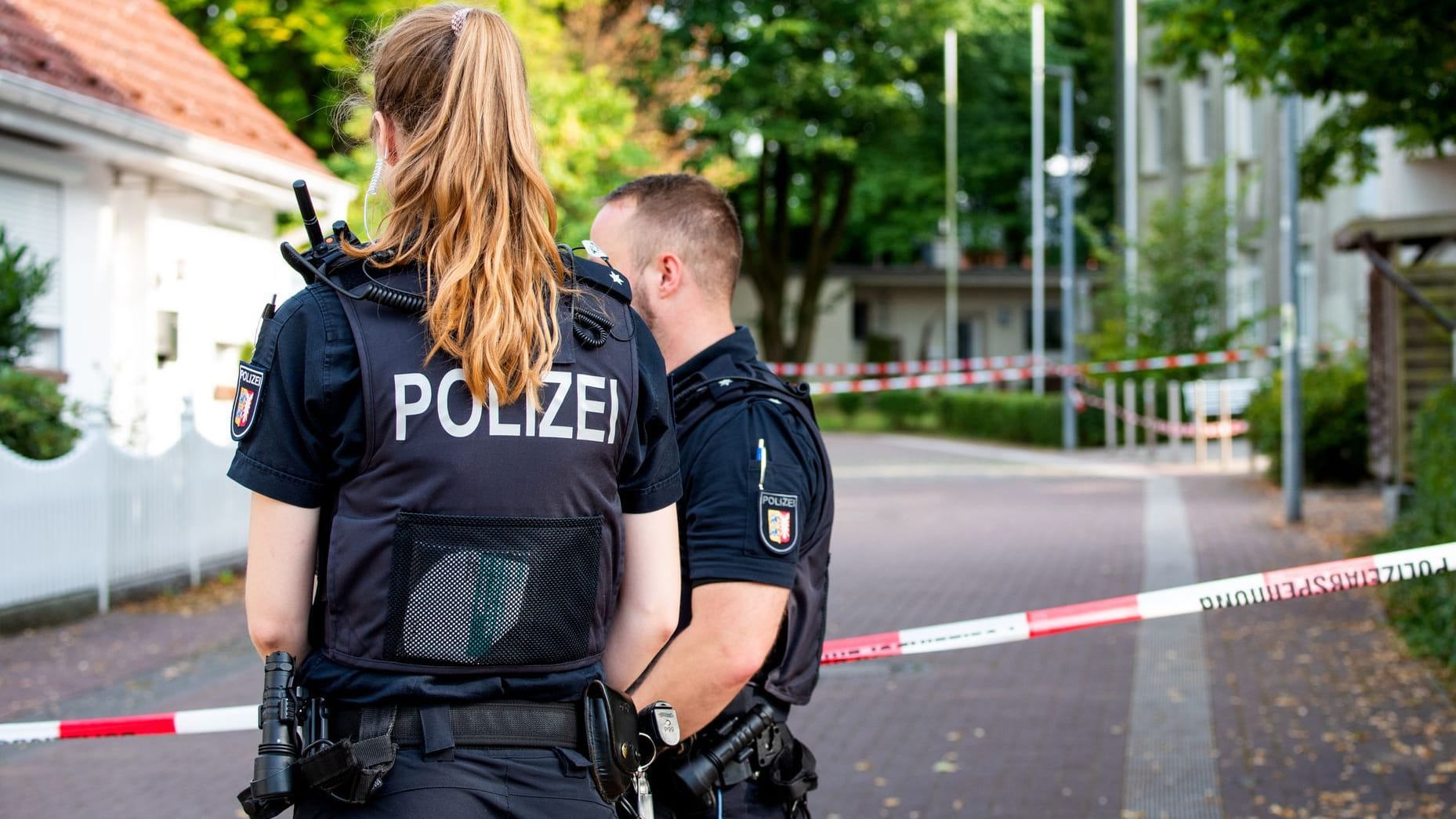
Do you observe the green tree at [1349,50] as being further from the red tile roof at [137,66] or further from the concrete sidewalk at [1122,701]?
the red tile roof at [137,66]

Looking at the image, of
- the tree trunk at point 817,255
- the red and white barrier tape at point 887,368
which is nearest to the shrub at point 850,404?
the red and white barrier tape at point 887,368

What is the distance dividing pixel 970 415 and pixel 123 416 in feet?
71.7

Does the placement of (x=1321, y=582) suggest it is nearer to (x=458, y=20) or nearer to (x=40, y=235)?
Answer: (x=458, y=20)

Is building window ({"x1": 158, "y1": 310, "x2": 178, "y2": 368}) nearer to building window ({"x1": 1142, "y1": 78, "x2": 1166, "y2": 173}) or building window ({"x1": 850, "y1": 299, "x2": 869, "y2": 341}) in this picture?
building window ({"x1": 1142, "y1": 78, "x2": 1166, "y2": 173})

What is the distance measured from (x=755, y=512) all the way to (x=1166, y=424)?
23.5m

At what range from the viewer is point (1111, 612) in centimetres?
356

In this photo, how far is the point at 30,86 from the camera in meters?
10.1

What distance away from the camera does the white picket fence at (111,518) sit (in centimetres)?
871

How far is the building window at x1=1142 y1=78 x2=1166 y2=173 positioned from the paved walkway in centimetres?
2494

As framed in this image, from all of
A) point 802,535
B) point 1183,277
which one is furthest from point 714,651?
point 1183,277

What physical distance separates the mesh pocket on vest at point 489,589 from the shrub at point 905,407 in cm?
3176

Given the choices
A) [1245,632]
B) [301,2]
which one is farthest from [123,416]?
[301,2]

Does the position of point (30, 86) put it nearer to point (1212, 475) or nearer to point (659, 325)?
point (659, 325)

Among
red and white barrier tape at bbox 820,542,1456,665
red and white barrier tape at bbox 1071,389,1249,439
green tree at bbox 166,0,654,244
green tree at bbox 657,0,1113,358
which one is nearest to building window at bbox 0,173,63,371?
green tree at bbox 166,0,654,244
